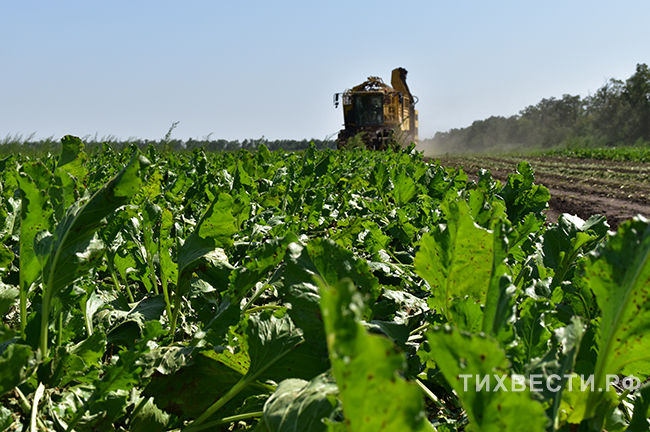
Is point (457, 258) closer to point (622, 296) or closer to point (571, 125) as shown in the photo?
point (622, 296)

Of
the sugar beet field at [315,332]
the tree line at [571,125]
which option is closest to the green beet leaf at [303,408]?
the sugar beet field at [315,332]

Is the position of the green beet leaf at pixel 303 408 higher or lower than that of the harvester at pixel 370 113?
lower

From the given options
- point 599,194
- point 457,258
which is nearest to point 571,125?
point 599,194

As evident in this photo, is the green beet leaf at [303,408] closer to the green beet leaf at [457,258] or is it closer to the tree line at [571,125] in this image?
the green beet leaf at [457,258]

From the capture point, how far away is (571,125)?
68.5m

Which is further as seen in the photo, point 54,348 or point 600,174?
point 600,174

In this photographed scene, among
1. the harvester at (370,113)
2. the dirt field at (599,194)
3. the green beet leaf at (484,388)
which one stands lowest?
the dirt field at (599,194)

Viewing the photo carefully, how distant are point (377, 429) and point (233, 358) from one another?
0.71m

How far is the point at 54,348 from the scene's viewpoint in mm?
1288

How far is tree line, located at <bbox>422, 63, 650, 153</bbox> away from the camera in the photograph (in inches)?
2199

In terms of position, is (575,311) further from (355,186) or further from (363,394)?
(355,186)

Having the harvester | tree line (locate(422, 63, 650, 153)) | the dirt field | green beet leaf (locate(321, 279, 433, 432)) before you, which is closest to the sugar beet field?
green beet leaf (locate(321, 279, 433, 432))

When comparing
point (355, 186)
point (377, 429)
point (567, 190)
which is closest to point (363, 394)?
point (377, 429)

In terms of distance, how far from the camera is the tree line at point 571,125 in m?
55.8
